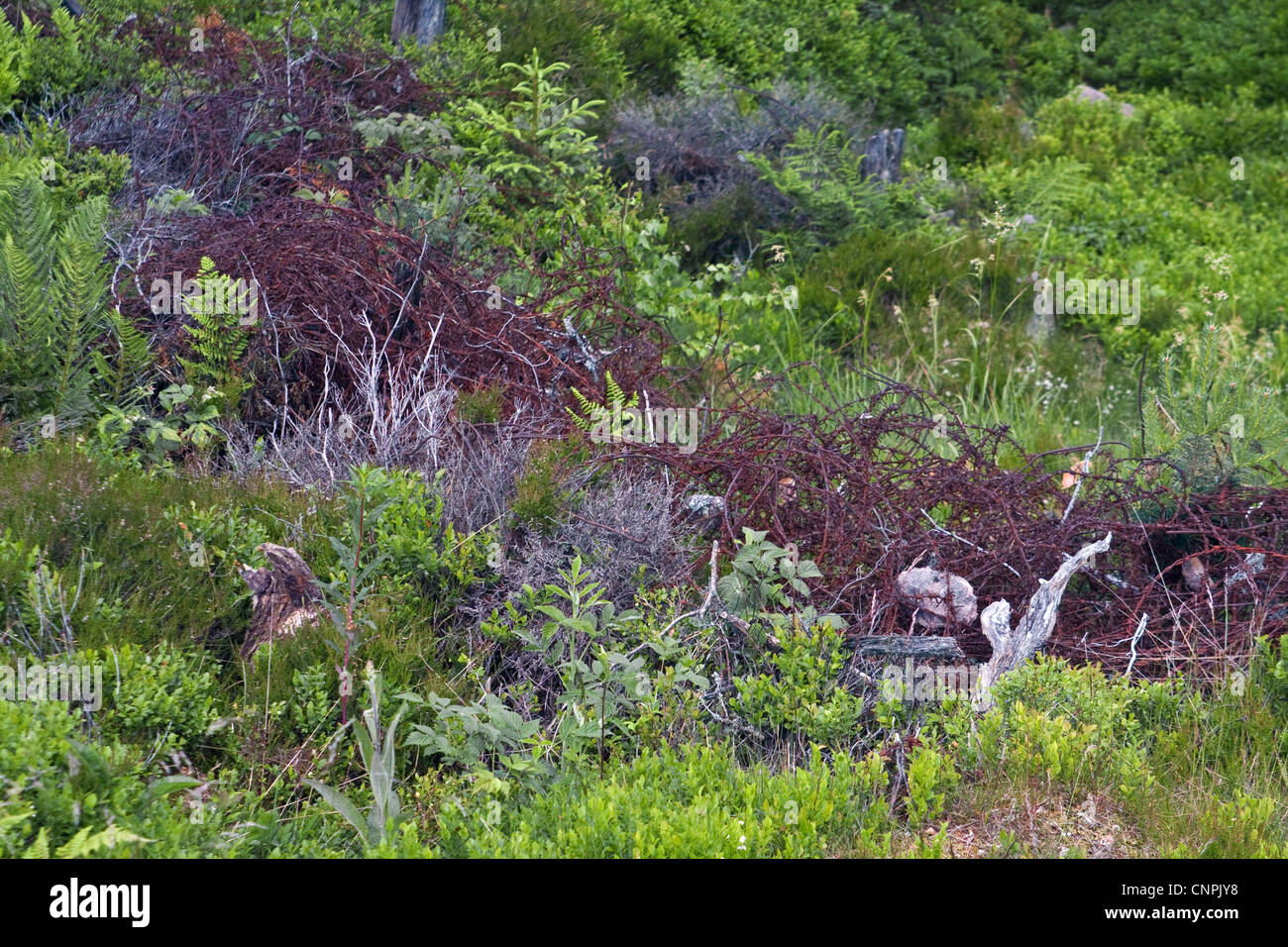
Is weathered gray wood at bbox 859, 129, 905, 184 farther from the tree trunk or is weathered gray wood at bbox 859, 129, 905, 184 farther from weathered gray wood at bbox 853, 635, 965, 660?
weathered gray wood at bbox 853, 635, 965, 660

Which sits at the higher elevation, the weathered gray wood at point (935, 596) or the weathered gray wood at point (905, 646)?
the weathered gray wood at point (935, 596)

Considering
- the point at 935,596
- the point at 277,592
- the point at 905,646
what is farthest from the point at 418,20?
the point at 905,646

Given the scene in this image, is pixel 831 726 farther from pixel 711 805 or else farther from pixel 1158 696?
pixel 1158 696

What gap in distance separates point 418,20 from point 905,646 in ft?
25.3

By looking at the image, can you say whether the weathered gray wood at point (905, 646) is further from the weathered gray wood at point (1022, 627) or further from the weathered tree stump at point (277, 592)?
the weathered tree stump at point (277, 592)

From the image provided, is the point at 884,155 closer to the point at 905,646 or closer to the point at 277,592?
the point at 905,646

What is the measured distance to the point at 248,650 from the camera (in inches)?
150

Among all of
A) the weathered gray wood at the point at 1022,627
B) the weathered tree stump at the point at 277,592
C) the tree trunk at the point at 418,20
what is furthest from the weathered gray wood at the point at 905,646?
the tree trunk at the point at 418,20

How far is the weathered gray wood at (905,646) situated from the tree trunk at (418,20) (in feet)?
24.5

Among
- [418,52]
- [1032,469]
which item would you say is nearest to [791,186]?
[418,52]

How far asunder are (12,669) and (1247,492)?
4923 mm

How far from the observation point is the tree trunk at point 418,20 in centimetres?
941

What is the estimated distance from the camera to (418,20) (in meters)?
9.41

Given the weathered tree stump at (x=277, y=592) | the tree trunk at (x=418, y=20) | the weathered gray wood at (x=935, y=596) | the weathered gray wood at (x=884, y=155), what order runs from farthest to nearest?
the weathered gray wood at (x=884, y=155), the tree trunk at (x=418, y=20), the weathered gray wood at (x=935, y=596), the weathered tree stump at (x=277, y=592)
